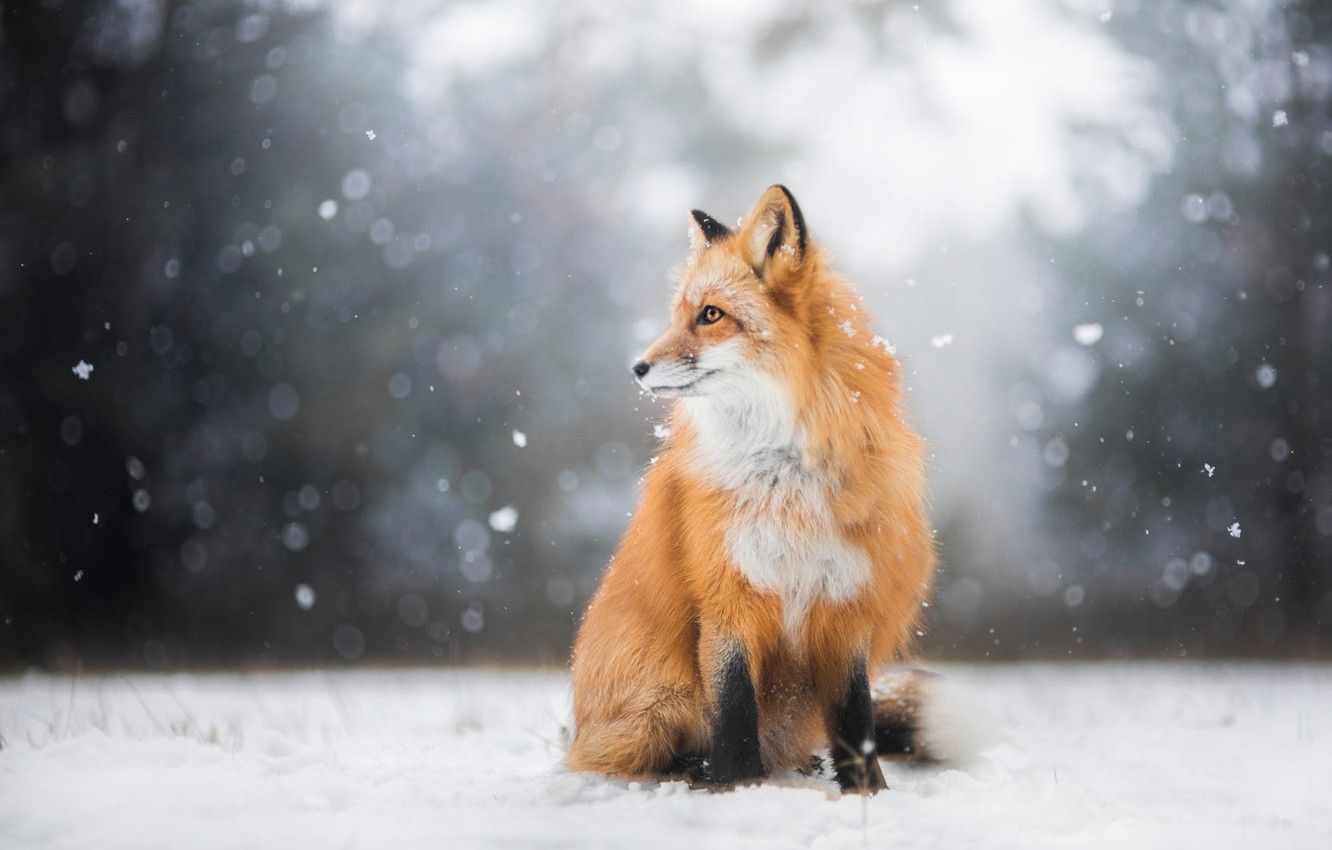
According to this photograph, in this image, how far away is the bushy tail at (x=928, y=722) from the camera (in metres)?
2.49

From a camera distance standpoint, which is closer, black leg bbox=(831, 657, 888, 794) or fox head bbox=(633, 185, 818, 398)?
fox head bbox=(633, 185, 818, 398)

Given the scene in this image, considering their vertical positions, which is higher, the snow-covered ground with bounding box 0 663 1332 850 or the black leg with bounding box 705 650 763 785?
the black leg with bounding box 705 650 763 785

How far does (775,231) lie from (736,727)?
3.67 feet

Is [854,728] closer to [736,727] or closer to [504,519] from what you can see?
[736,727]

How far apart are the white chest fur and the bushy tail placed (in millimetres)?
747

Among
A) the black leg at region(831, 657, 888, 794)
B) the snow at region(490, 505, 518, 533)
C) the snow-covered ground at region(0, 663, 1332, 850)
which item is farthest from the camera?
the snow at region(490, 505, 518, 533)

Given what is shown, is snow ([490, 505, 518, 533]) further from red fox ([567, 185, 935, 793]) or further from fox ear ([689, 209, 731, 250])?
fox ear ([689, 209, 731, 250])

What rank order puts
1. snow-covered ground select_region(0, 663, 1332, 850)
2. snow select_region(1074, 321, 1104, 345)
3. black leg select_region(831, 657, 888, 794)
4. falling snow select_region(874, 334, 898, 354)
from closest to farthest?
snow-covered ground select_region(0, 663, 1332, 850) < black leg select_region(831, 657, 888, 794) < falling snow select_region(874, 334, 898, 354) < snow select_region(1074, 321, 1104, 345)

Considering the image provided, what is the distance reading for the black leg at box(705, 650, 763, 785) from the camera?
197cm

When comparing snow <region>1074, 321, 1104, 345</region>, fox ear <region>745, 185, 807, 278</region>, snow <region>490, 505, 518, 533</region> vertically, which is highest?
fox ear <region>745, 185, 807, 278</region>

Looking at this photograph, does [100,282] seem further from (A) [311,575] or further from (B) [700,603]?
(B) [700,603]

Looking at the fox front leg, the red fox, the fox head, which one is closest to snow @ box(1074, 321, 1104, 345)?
the red fox

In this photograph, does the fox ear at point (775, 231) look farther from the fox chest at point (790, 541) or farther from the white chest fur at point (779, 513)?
the fox chest at point (790, 541)

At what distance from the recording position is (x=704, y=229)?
7.25 feet
